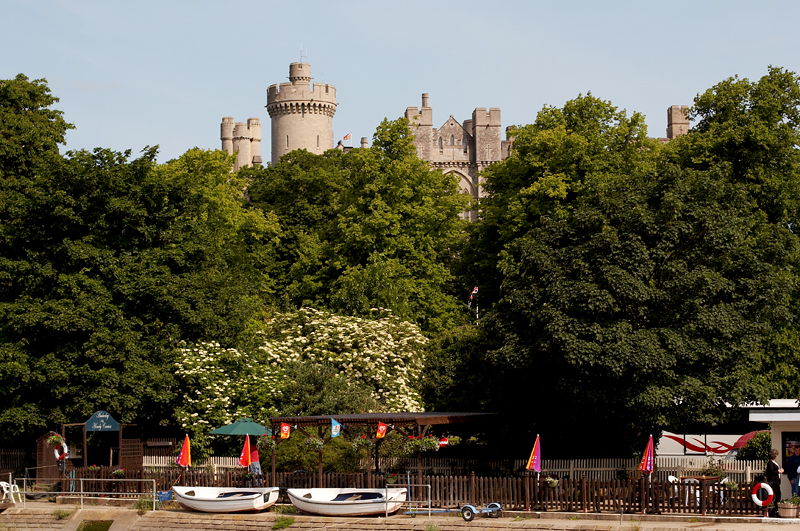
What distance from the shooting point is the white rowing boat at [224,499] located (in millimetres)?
26875

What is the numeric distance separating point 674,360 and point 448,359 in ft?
40.1

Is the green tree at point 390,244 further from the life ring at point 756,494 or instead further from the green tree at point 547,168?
the life ring at point 756,494

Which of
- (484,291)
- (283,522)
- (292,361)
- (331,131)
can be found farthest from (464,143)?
(283,522)

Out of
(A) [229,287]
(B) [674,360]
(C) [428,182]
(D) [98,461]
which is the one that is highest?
(C) [428,182]

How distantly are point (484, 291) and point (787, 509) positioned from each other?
25654mm

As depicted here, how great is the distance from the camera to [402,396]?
3722 cm

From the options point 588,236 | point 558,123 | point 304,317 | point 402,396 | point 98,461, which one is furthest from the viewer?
point 558,123

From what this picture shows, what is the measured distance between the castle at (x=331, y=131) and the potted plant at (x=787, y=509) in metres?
56.7

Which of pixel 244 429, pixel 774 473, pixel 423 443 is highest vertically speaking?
pixel 244 429

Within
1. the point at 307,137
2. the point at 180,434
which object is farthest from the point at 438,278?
the point at 307,137

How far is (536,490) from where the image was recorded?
83.4 ft

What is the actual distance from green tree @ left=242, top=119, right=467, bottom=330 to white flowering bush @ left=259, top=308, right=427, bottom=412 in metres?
3.04

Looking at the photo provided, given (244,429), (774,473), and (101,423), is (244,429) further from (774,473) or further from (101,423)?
(774,473)

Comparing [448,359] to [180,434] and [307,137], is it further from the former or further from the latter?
[307,137]
